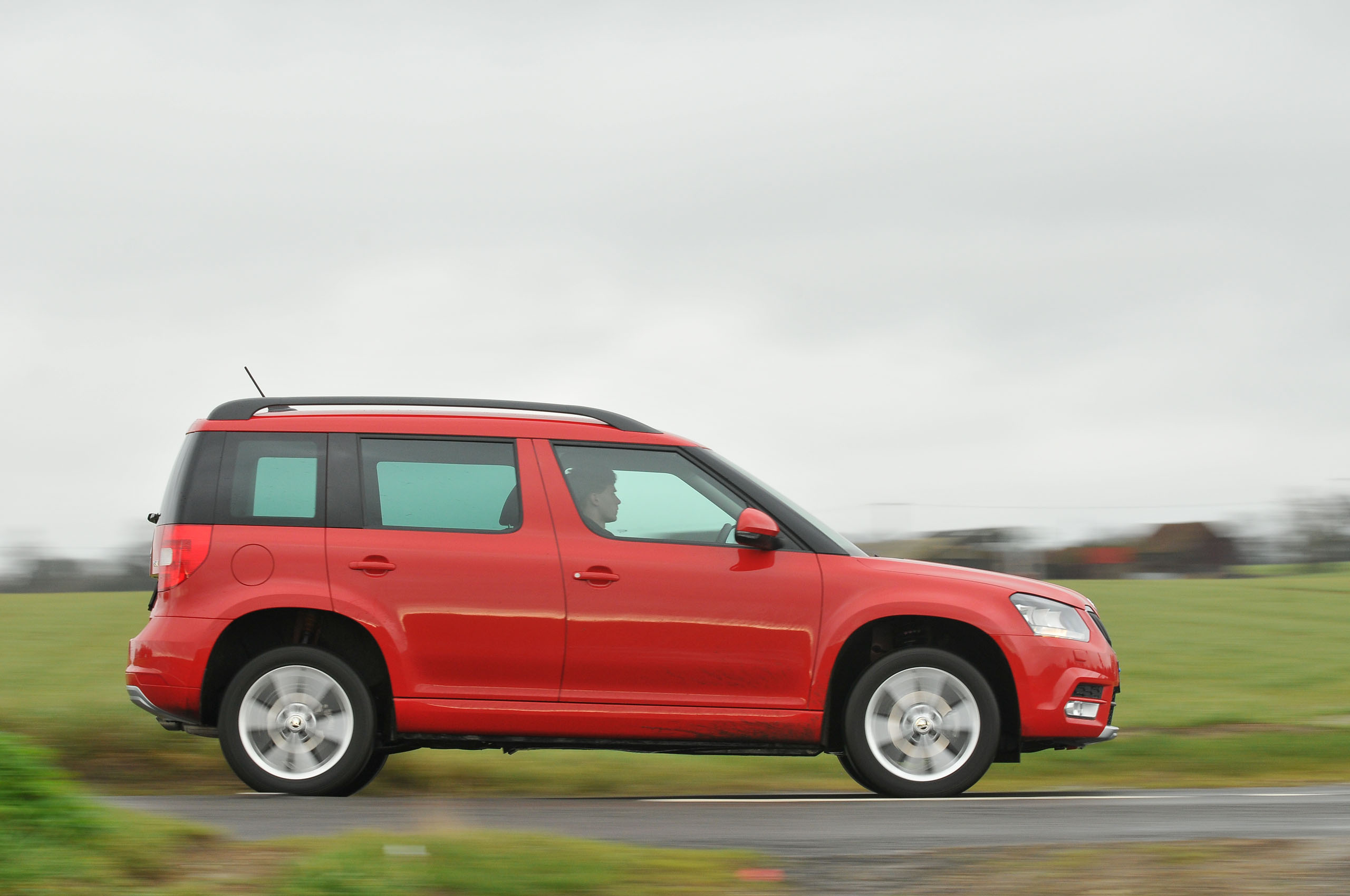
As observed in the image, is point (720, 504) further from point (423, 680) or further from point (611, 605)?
point (423, 680)

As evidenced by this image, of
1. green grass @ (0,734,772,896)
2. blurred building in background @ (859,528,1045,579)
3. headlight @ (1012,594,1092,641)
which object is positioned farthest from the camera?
blurred building in background @ (859,528,1045,579)

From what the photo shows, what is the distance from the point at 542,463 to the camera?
23.5 ft

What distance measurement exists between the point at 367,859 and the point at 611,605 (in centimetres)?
283

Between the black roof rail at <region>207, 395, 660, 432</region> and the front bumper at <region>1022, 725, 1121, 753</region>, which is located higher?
the black roof rail at <region>207, 395, 660, 432</region>

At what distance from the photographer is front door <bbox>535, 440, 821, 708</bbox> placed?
687 centimetres

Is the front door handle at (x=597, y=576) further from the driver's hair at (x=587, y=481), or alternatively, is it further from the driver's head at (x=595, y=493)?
the driver's hair at (x=587, y=481)

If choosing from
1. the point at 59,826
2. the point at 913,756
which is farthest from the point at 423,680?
the point at 59,826

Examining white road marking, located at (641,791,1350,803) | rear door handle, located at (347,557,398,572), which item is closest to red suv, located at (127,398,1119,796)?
rear door handle, located at (347,557,398,572)

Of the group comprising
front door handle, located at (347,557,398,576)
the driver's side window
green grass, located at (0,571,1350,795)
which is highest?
the driver's side window

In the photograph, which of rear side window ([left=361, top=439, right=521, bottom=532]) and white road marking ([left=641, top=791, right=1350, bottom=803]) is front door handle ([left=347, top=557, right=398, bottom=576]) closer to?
rear side window ([left=361, top=439, right=521, bottom=532])

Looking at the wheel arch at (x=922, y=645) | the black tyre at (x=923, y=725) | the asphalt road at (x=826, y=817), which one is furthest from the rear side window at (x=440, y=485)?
the black tyre at (x=923, y=725)

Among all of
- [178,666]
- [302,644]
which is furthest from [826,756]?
[178,666]

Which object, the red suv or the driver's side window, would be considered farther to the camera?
the driver's side window

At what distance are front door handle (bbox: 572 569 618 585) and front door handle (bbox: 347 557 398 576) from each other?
34.3 inches
